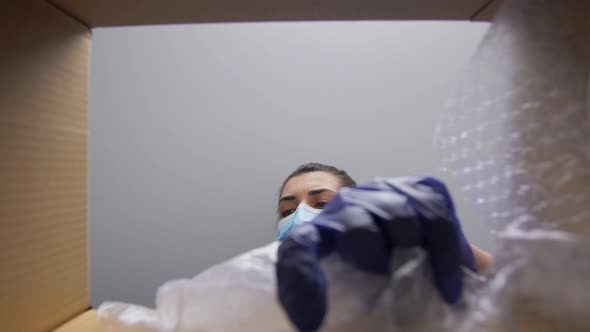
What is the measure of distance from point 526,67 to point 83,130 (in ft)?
1.72

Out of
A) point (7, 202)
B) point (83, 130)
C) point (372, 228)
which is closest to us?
point (372, 228)

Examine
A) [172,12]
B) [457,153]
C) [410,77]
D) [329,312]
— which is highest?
[410,77]

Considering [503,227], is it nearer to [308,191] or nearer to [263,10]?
[263,10]

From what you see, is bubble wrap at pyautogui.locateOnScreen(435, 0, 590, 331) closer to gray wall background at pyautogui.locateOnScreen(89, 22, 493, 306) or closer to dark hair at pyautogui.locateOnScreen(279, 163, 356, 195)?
dark hair at pyautogui.locateOnScreen(279, 163, 356, 195)

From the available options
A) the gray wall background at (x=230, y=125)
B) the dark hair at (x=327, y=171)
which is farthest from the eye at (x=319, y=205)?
the gray wall background at (x=230, y=125)

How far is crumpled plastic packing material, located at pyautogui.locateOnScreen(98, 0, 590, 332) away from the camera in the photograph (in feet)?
0.81

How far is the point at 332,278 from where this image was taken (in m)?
0.28

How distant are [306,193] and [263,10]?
51cm

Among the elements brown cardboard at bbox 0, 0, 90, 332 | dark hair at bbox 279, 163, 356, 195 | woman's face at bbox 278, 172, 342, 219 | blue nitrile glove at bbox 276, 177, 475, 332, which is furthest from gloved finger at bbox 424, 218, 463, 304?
dark hair at bbox 279, 163, 356, 195

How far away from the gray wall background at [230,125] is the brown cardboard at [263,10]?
784mm

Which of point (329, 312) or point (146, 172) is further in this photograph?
point (146, 172)

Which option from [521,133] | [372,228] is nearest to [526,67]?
[521,133]

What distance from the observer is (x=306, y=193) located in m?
0.88

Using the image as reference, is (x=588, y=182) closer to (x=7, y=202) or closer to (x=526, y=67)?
(x=526, y=67)
